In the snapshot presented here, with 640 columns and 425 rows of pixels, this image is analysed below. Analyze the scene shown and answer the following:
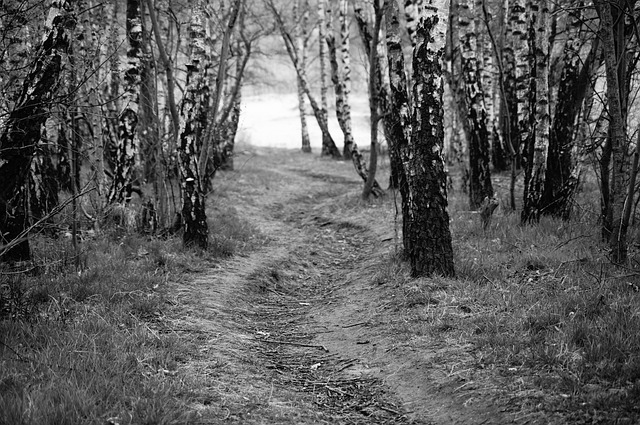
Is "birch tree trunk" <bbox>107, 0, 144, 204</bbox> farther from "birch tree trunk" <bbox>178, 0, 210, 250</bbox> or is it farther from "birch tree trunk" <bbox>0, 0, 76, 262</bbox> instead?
"birch tree trunk" <bbox>0, 0, 76, 262</bbox>

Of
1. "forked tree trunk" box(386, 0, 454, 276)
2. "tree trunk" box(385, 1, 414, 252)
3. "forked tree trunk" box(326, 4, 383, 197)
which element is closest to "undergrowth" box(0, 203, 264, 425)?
"forked tree trunk" box(386, 0, 454, 276)

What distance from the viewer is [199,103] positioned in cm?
941

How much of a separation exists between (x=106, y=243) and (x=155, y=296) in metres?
2.25

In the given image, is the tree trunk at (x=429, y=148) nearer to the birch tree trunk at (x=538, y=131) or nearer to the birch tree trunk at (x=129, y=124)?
the birch tree trunk at (x=538, y=131)

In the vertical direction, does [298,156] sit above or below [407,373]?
above

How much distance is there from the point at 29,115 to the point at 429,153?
4.81m

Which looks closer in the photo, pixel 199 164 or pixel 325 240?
pixel 199 164

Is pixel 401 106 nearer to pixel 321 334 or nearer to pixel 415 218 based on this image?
pixel 415 218

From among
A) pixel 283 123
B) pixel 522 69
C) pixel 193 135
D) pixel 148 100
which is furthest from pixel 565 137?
pixel 283 123

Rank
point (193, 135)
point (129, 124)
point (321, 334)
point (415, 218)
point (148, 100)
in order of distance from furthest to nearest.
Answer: point (148, 100) → point (129, 124) → point (193, 135) → point (415, 218) → point (321, 334)

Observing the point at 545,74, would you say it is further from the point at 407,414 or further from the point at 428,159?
the point at 407,414

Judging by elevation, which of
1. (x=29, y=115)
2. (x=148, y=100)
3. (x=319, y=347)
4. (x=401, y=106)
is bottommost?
(x=319, y=347)

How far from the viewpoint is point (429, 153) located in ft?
23.4

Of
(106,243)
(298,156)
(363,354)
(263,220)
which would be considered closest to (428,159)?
(363,354)
